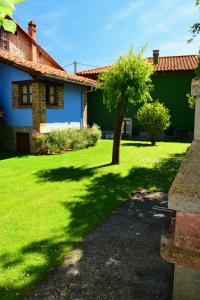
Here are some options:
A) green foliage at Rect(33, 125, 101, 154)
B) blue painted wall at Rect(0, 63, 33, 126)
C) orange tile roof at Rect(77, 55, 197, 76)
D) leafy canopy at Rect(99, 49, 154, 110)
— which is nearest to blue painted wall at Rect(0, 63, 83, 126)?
blue painted wall at Rect(0, 63, 33, 126)

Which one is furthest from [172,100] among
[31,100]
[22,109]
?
[22,109]

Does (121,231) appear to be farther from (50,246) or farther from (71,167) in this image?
(71,167)

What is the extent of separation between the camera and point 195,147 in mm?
2586

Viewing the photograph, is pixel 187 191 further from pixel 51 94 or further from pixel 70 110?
pixel 70 110

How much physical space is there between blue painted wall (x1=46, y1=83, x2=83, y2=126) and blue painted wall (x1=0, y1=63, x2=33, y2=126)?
1.40 meters

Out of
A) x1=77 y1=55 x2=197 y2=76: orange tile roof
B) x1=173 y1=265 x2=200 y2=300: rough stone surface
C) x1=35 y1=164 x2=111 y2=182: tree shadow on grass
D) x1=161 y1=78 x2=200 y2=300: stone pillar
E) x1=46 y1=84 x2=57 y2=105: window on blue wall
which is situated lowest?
x1=35 y1=164 x2=111 y2=182: tree shadow on grass

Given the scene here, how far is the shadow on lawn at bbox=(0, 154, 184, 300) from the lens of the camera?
5.41 m

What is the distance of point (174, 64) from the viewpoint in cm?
2959

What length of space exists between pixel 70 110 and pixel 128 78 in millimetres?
9279

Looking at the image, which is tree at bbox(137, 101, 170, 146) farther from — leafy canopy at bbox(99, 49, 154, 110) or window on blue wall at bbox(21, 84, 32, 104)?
window on blue wall at bbox(21, 84, 32, 104)

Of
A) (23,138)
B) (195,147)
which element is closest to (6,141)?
(23,138)

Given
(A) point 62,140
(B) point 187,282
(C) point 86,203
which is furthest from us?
(A) point 62,140

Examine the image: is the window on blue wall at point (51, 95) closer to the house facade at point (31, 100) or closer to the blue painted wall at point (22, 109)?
the house facade at point (31, 100)

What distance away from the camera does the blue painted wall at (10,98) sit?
1878cm
